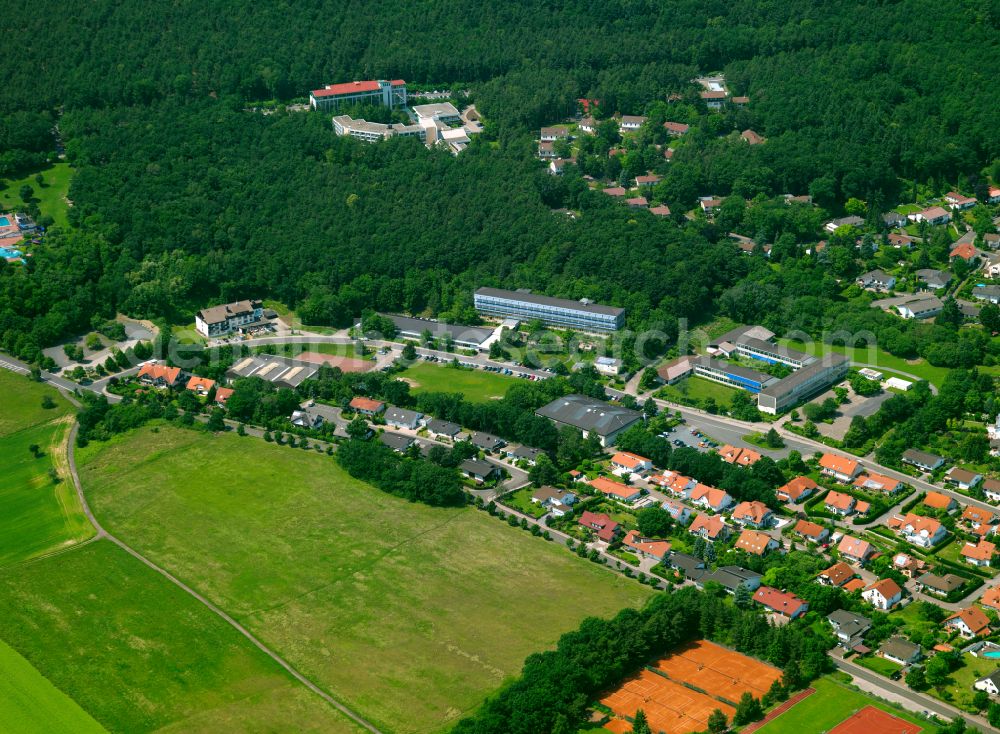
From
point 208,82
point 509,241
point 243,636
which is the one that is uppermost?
point 208,82

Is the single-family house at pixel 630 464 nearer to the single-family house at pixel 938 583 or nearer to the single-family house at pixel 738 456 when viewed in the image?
the single-family house at pixel 738 456

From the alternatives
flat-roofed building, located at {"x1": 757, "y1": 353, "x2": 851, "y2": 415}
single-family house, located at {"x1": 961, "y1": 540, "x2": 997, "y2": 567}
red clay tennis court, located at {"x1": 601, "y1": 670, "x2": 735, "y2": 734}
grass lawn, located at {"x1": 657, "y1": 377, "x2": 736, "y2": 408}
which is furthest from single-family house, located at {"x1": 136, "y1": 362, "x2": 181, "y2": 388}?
single-family house, located at {"x1": 961, "y1": 540, "x2": 997, "y2": 567}

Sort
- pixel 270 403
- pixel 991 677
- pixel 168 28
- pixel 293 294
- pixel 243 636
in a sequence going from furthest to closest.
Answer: pixel 168 28, pixel 293 294, pixel 270 403, pixel 243 636, pixel 991 677

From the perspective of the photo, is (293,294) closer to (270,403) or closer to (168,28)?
(270,403)

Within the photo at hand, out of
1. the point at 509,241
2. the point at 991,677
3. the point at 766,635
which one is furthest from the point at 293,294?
the point at 991,677

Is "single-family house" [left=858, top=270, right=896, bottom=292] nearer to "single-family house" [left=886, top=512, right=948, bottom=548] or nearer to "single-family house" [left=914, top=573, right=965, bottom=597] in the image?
"single-family house" [left=886, top=512, right=948, bottom=548]

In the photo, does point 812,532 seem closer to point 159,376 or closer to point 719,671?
point 719,671
